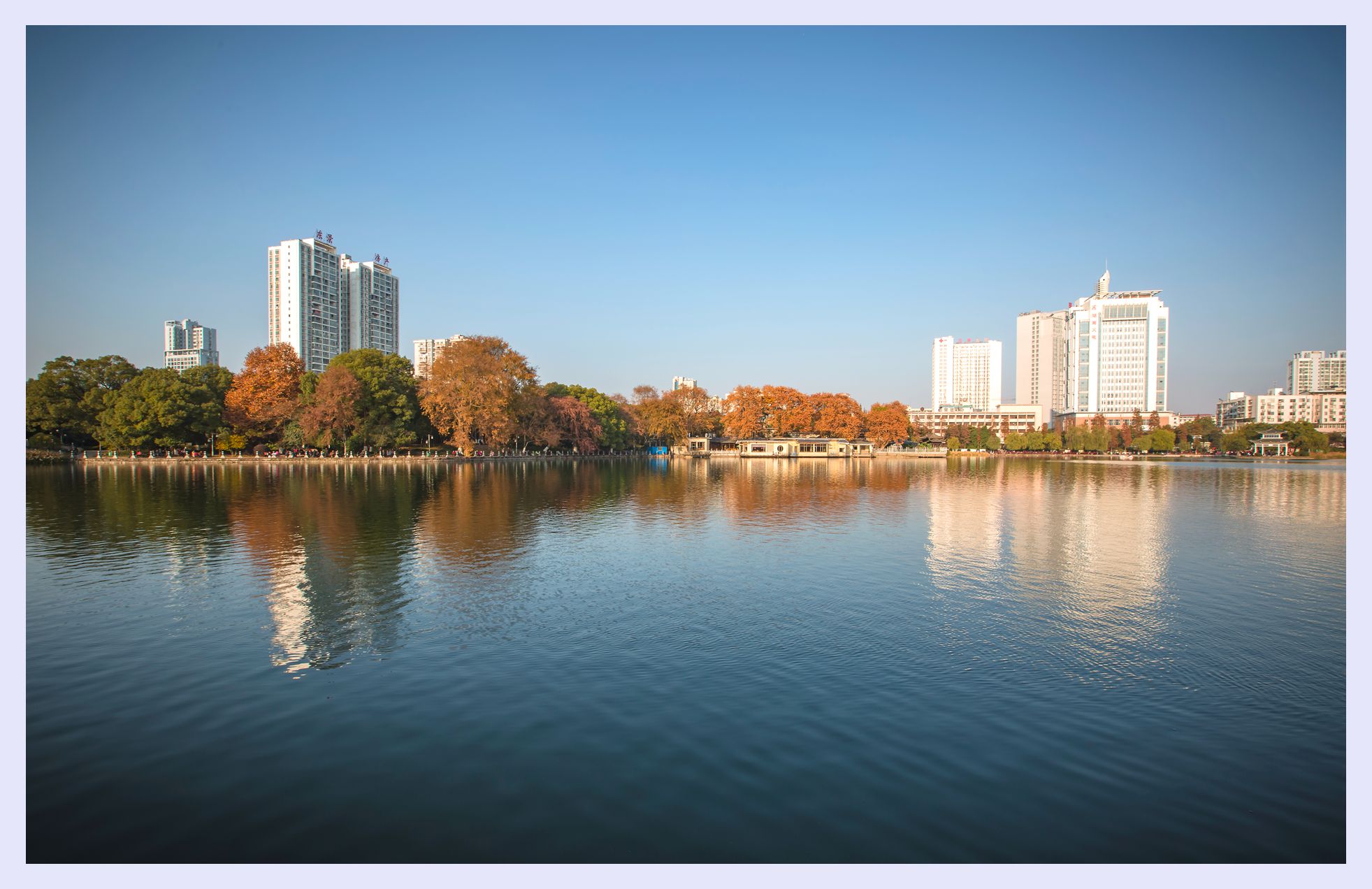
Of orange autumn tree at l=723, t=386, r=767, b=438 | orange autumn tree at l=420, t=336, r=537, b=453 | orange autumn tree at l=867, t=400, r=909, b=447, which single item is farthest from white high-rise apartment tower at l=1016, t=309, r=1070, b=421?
orange autumn tree at l=420, t=336, r=537, b=453

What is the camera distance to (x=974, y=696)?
28.3ft

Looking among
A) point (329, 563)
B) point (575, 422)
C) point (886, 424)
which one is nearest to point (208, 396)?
point (575, 422)

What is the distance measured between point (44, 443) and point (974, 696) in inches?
3191

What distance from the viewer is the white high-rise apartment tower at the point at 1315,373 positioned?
163 m

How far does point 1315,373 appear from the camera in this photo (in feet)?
593

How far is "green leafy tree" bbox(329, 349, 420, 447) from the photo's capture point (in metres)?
61.9

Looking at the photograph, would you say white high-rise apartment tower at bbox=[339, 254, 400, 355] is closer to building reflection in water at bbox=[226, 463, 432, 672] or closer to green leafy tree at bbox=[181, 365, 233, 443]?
green leafy tree at bbox=[181, 365, 233, 443]

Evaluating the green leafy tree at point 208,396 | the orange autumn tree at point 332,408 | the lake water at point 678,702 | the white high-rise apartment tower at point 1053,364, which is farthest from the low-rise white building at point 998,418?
the lake water at point 678,702

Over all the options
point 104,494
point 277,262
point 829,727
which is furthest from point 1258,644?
point 277,262

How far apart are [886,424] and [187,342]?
16055cm

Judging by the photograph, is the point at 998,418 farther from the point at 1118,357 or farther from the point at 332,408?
the point at 332,408

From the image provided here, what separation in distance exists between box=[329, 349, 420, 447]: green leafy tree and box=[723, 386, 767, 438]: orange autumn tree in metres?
50.2

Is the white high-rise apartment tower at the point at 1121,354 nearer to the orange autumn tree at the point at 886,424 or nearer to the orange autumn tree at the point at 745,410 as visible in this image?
the orange autumn tree at the point at 886,424

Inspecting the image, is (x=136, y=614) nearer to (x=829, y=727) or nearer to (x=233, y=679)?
(x=233, y=679)
